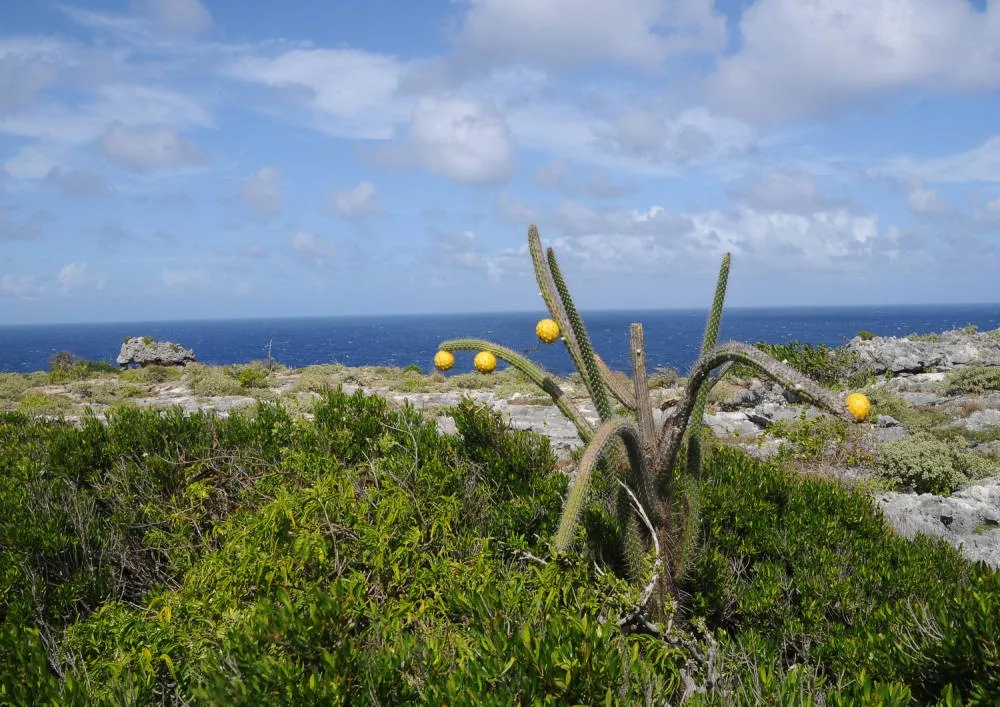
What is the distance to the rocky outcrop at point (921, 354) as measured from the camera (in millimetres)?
17281

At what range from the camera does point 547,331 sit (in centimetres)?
377

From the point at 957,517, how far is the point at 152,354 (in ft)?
86.3

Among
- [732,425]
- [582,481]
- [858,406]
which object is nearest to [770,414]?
[732,425]

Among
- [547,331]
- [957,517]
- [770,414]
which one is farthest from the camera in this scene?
[770,414]

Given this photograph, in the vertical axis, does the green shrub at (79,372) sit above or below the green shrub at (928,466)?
above

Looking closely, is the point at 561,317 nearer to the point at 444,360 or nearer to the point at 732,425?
the point at 444,360

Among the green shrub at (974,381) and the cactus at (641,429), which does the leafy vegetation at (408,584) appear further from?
the green shrub at (974,381)

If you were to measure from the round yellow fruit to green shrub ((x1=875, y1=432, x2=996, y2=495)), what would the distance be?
6.17 m

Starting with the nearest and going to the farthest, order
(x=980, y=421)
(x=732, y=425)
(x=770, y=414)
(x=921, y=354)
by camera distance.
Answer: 1. (x=980, y=421)
2. (x=732, y=425)
3. (x=770, y=414)
4. (x=921, y=354)

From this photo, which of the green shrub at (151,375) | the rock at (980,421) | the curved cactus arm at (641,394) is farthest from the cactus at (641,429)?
the green shrub at (151,375)

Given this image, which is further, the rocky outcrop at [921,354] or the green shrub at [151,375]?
the green shrub at [151,375]

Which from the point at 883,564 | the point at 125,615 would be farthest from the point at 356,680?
the point at 883,564

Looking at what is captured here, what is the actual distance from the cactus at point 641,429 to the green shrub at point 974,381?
533 inches

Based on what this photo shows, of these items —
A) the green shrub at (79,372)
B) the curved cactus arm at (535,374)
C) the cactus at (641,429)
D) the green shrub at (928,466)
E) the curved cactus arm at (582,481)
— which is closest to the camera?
the curved cactus arm at (582,481)
